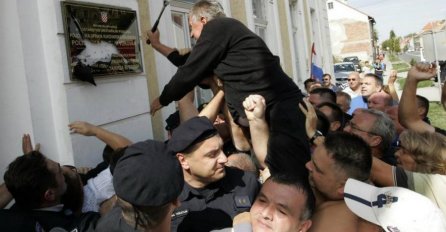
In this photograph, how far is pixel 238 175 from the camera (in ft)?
8.02

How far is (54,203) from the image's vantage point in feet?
7.54

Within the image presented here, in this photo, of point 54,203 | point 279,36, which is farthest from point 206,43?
point 279,36

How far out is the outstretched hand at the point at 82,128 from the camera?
3.17 m

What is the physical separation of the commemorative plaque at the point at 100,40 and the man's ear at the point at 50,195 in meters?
1.30

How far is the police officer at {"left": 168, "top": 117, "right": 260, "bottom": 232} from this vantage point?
2.21 metres

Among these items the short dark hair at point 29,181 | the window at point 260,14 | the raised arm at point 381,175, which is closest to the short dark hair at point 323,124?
the raised arm at point 381,175

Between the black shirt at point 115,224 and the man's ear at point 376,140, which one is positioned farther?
the man's ear at point 376,140

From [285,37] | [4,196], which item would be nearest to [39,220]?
[4,196]

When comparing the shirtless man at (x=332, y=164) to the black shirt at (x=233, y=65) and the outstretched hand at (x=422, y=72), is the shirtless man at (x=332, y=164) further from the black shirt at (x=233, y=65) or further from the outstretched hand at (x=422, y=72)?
the outstretched hand at (x=422, y=72)

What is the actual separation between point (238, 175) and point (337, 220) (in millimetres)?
623

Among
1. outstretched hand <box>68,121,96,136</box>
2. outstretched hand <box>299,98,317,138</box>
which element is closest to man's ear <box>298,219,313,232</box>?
outstretched hand <box>299,98,317,138</box>

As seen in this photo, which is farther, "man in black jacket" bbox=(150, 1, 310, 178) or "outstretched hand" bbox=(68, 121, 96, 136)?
"outstretched hand" bbox=(68, 121, 96, 136)

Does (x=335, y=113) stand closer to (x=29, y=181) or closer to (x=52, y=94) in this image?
(x=52, y=94)

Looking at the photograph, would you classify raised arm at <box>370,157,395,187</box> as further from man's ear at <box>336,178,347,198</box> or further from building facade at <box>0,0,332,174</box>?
building facade at <box>0,0,332,174</box>
